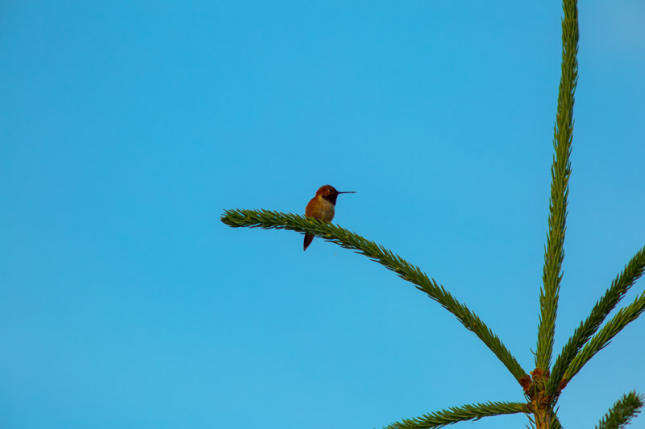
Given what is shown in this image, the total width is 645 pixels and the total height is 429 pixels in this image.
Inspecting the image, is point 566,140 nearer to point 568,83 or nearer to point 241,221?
point 568,83

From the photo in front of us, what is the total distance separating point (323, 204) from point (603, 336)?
5308mm

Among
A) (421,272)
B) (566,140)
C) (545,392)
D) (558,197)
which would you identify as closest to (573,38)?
(566,140)

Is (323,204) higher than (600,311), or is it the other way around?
(323,204)

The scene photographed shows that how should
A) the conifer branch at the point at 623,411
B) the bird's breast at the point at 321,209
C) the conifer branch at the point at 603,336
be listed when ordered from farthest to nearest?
the bird's breast at the point at 321,209
the conifer branch at the point at 603,336
the conifer branch at the point at 623,411

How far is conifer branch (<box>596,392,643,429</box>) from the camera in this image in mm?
2035

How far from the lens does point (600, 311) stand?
9.40 feet

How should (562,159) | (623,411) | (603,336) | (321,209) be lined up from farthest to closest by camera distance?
1. (321,209)
2. (562,159)
3. (603,336)
4. (623,411)

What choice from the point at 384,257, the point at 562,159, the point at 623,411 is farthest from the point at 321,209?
the point at 623,411

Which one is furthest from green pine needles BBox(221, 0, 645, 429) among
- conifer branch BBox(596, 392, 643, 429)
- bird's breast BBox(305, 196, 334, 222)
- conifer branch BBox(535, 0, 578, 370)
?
bird's breast BBox(305, 196, 334, 222)

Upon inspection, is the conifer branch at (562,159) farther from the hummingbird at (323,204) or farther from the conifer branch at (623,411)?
the hummingbird at (323,204)

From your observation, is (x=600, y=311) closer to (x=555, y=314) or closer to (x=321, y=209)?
(x=555, y=314)

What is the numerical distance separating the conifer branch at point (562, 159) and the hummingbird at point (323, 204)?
4.72 m

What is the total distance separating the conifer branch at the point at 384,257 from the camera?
286 centimetres

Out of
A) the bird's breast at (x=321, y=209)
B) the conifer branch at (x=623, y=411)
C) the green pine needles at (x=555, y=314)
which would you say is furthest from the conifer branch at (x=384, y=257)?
the bird's breast at (x=321, y=209)
